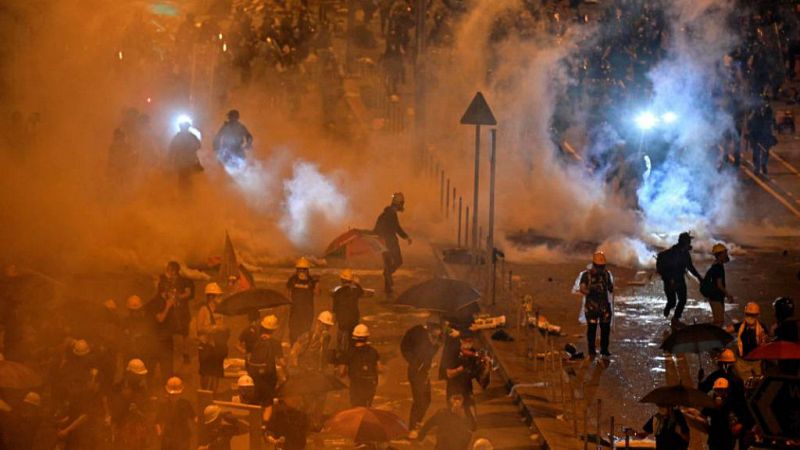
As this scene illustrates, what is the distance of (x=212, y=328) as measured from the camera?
13492 millimetres

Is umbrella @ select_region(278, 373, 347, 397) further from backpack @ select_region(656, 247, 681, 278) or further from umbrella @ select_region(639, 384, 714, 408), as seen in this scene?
backpack @ select_region(656, 247, 681, 278)

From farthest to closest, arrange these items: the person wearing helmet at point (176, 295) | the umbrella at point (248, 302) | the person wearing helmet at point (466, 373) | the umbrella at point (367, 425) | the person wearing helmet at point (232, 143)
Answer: the person wearing helmet at point (232, 143) < the person wearing helmet at point (176, 295) < the umbrella at point (248, 302) < the person wearing helmet at point (466, 373) < the umbrella at point (367, 425)

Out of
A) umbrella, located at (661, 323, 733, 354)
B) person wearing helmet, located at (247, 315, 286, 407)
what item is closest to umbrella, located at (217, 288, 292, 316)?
person wearing helmet, located at (247, 315, 286, 407)

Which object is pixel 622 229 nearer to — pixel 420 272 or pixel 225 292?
pixel 420 272

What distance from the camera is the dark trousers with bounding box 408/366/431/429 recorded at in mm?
13039

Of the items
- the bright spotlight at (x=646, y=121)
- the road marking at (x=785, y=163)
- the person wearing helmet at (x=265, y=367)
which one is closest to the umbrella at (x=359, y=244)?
the person wearing helmet at (x=265, y=367)

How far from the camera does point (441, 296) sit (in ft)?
46.6

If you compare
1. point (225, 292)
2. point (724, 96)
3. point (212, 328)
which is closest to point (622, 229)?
point (724, 96)

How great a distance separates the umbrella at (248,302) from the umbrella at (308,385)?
2.27 metres

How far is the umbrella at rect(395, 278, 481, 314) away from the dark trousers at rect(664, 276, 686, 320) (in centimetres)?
370

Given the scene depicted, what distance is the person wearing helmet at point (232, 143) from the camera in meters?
26.0

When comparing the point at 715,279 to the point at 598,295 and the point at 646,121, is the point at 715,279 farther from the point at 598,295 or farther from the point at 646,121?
the point at 646,121

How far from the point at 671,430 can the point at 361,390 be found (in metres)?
3.25

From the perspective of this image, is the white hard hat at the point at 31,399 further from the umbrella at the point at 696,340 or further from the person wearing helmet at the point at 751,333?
the person wearing helmet at the point at 751,333
